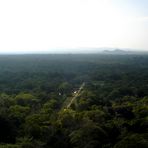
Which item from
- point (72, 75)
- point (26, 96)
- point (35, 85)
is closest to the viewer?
point (26, 96)

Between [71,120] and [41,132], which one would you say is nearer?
[41,132]

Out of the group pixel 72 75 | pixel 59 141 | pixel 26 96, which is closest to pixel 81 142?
pixel 59 141

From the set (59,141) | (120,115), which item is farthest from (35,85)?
(59,141)

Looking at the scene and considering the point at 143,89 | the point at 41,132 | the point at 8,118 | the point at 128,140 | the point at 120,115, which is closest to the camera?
the point at 128,140

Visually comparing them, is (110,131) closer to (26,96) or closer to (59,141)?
(59,141)

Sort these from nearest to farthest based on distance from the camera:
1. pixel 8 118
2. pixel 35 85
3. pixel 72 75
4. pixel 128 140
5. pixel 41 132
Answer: pixel 128 140 < pixel 41 132 < pixel 8 118 < pixel 35 85 < pixel 72 75

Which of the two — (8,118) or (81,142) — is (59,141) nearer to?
(81,142)

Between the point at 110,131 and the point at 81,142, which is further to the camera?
the point at 110,131

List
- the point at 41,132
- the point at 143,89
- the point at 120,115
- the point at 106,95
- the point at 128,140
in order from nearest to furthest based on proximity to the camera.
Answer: the point at 128,140
the point at 41,132
the point at 120,115
the point at 106,95
the point at 143,89
